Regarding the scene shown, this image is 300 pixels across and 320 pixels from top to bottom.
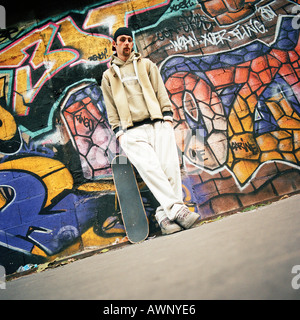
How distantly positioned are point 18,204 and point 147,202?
2019mm

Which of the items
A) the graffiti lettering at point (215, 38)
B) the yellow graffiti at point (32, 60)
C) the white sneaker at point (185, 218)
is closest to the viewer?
the white sneaker at point (185, 218)

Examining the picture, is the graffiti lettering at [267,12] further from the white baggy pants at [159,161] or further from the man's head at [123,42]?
the white baggy pants at [159,161]

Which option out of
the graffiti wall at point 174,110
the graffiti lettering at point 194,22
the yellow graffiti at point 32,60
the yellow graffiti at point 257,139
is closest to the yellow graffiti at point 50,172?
the graffiti wall at point 174,110

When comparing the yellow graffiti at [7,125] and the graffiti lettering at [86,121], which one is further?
the yellow graffiti at [7,125]

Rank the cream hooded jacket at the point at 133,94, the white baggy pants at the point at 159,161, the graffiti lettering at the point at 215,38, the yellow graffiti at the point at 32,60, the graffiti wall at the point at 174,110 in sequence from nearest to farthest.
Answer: the white baggy pants at the point at 159,161 → the cream hooded jacket at the point at 133,94 → the graffiti wall at the point at 174,110 → the graffiti lettering at the point at 215,38 → the yellow graffiti at the point at 32,60

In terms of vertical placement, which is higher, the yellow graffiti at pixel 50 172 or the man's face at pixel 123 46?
the man's face at pixel 123 46

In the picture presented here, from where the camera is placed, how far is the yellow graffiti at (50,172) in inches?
137

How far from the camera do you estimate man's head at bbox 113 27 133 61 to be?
109 inches

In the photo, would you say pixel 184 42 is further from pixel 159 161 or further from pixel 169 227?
pixel 169 227

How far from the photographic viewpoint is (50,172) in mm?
3541

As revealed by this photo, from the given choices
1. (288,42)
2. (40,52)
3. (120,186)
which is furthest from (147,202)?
(288,42)

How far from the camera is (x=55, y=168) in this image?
3.54m

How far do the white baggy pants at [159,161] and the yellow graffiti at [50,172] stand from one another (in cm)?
135

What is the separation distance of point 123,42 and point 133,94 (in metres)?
0.65
